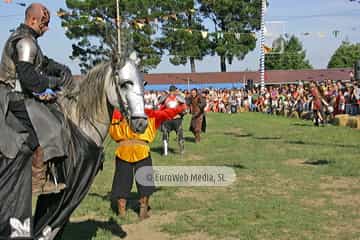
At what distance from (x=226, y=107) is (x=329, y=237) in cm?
3065

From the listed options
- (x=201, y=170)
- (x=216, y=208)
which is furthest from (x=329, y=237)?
(x=201, y=170)

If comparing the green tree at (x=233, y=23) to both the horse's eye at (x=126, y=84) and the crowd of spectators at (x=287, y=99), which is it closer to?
the crowd of spectators at (x=287, y=99)

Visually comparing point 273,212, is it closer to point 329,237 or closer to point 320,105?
point 329,237

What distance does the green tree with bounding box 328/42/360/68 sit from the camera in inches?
3125

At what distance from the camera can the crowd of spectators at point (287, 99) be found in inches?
910

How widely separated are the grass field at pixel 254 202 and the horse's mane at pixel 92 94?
8.27 feet

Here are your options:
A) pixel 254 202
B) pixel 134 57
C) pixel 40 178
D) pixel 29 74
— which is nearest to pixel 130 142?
pixel 254 202

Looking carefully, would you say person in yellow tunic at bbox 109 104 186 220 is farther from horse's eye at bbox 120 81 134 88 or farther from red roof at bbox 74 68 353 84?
red roof at bbox 74 68 353 84

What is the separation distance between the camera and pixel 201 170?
1173 cm

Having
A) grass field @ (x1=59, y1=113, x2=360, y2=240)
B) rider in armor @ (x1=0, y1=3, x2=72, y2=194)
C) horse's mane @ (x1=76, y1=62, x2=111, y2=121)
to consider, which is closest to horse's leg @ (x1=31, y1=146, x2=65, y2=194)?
rider in armor @ (x1=0, y1=3, x2=72, y2=194)

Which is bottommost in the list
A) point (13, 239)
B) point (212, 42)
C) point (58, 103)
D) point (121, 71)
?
point (13, 239)

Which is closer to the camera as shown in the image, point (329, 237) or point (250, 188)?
point (329, 237)

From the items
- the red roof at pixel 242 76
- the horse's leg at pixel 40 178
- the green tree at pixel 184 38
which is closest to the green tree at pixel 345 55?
the red roof at pixel 242 76

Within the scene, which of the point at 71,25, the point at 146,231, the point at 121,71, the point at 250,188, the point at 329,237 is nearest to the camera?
the point at 121,71
